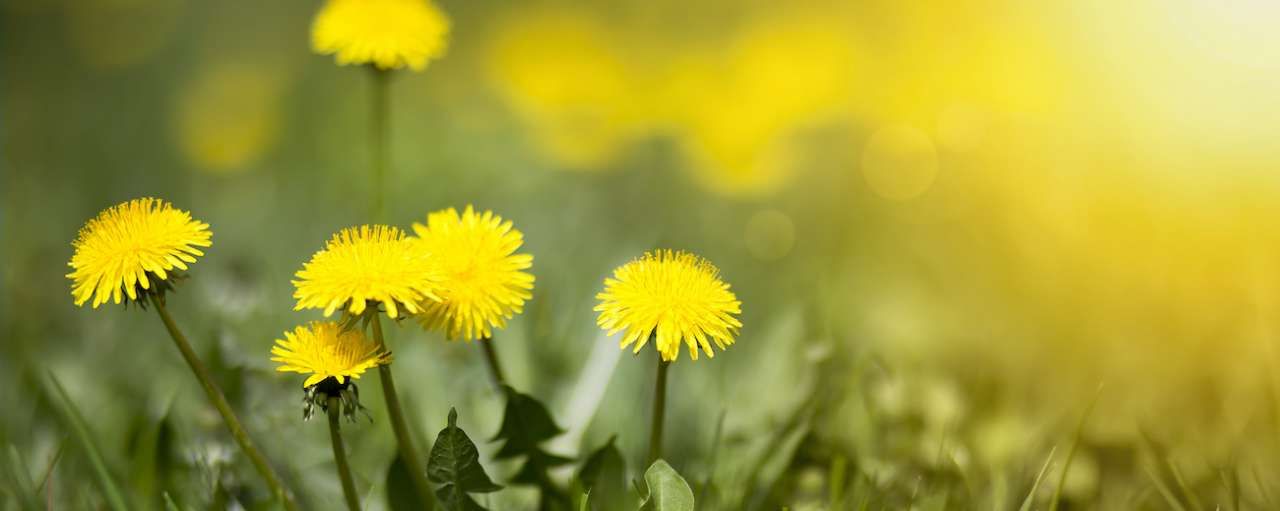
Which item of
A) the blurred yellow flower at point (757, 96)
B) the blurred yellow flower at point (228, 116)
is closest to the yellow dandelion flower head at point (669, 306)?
the blurred yellow flower at point (757, 96)

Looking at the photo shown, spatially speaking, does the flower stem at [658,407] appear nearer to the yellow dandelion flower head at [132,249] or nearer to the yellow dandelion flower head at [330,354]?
the yellow dandelion flower head at [330,354]

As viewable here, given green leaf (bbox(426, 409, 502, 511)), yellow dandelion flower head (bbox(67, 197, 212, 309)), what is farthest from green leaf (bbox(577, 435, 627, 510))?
yellow dandelion flower head (bbox(67, 197, 212, 309))

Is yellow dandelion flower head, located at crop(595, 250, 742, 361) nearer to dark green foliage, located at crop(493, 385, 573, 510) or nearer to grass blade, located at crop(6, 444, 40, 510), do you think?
dark green foliage, located at crop(493, 385, 573, 510)

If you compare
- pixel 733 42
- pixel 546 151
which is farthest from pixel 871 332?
pixel 733 42

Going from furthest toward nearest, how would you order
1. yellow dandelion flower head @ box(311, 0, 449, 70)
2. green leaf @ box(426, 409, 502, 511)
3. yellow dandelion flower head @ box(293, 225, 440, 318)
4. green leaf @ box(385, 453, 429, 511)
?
yellow dandelion flower head @ box(311, 0, 449, 70) → green leaf @ box(385, 453, 429, 511) → green leaf @ box(426, 409, 502, 511) → yellow dandelion flower head @ box(293, 225, 440, 318)

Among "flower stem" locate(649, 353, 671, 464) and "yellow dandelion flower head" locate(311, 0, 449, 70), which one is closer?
"flower stem" locate(649, 353, 671, 464)

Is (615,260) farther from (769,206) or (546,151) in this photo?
(546,151)

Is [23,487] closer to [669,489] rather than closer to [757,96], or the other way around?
[669,489]

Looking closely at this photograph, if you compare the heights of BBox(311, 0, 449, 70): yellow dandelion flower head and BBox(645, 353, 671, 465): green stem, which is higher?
BBox(311, 0, 449, 70): yellow dandelion flower head
